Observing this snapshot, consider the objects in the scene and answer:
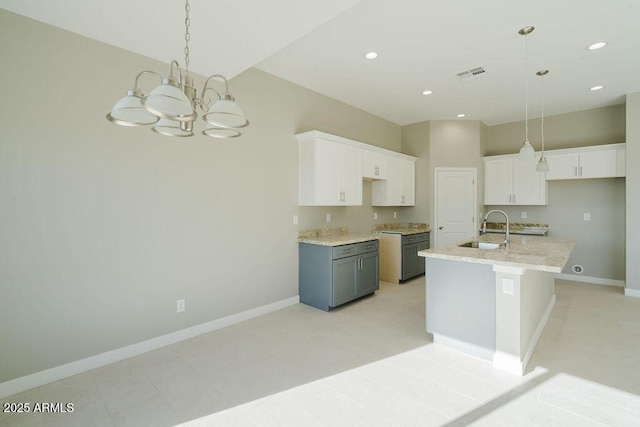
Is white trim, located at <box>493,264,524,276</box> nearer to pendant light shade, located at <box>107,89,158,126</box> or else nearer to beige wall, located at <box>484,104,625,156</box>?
pendant light shade, located at <box>107,89,158,126</box>

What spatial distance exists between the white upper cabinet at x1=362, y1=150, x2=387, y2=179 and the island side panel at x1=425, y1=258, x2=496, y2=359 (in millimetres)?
2171

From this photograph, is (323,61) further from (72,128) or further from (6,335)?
(6,335)

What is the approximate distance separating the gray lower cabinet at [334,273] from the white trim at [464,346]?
1.32m

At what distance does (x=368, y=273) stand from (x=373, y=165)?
175cm

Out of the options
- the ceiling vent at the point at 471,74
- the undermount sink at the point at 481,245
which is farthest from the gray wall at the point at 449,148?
the undermount sink at the point at 481,245

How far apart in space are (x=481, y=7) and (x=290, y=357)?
346 centimetres

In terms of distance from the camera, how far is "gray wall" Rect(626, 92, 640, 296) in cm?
441

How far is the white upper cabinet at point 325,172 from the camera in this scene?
402 cm

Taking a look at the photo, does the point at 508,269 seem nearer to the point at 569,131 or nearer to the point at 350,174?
the point at 350,174

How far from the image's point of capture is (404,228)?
596cm

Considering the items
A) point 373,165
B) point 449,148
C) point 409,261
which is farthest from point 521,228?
point 373,165

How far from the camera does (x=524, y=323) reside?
2516 mm

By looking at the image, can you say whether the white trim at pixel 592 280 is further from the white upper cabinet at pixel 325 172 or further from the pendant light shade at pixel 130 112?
the pendant light shade at pixel 130 112

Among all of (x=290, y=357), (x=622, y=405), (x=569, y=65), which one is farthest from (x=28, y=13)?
(x=569, y=65)
